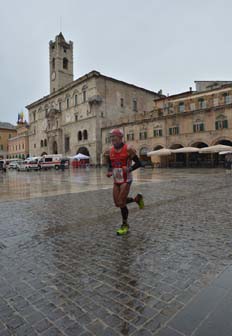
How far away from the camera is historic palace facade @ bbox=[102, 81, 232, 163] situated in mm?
29688

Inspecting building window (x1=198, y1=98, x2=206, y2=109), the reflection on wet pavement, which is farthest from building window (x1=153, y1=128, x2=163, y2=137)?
the reflection on wet pavement

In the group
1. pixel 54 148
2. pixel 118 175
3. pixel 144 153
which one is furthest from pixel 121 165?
pixel 54 148

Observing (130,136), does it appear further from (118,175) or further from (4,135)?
(4,135)

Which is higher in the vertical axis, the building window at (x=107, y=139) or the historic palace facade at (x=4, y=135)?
the historic palace facade at (x=4, y=135)

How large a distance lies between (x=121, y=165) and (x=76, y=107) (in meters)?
46.4

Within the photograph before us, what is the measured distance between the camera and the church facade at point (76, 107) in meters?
44.3

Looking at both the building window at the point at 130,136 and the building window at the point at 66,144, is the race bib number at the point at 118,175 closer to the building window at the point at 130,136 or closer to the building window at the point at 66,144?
the building window at the point at 130,136

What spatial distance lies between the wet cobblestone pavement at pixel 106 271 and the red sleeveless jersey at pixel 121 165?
1.09 meters

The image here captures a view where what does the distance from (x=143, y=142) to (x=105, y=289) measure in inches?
1416

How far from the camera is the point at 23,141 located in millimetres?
69938

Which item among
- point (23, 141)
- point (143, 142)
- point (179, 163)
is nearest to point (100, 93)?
point (143, 142)

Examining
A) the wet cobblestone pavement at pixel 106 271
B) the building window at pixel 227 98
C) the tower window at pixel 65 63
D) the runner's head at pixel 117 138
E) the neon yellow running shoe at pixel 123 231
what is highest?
the tower window at pixel 65 63

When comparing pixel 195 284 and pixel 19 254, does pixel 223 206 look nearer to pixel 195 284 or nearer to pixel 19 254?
pixel 195 284

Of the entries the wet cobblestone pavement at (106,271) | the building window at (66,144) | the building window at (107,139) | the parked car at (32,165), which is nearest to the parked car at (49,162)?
the parked car at (32,165)
